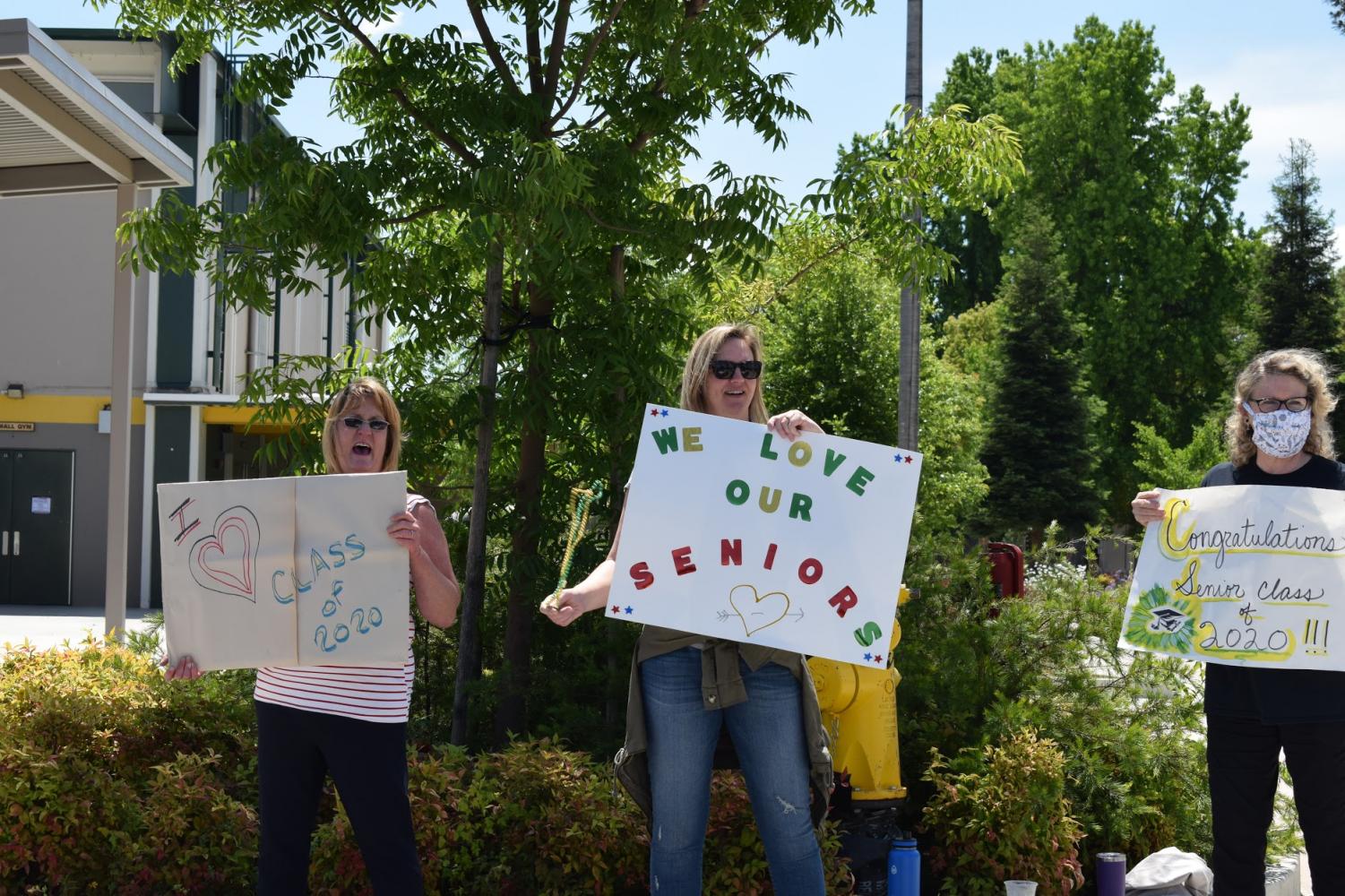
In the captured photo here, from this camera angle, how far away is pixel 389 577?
380 cm

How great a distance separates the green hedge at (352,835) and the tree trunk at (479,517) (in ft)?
3.09

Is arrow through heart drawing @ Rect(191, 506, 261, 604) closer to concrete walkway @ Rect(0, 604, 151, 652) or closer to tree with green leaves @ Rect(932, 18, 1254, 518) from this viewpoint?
concrete walkway @ Rect(0, 604, 151, 652)

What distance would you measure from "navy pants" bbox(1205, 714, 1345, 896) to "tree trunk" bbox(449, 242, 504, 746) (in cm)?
315

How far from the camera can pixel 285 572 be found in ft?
12.8

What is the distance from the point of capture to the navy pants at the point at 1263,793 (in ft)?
12.7

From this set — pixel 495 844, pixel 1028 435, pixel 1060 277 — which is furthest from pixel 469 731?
pixel 1060 277

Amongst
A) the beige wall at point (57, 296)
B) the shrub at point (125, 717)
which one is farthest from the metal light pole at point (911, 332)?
the beige wall at point (57, 296)

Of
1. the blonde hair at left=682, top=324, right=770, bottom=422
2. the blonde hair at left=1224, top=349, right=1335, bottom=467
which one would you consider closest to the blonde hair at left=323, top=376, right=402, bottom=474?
the blonde hair at left=682, top=324, right=770, bottom=422

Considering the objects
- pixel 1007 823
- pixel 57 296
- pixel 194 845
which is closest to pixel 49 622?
pixel 57 296

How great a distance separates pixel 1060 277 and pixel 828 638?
3425cm

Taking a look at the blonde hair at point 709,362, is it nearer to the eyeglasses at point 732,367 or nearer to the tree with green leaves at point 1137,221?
the eyeglasses at point 732,367

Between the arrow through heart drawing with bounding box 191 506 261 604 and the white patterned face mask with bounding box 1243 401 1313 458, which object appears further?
the white patterned face mask with bounding box 1243 401 1313 458

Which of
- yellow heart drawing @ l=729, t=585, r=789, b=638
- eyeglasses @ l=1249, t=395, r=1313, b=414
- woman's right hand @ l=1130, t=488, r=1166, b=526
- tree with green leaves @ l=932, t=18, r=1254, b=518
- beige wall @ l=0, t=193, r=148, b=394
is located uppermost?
tree with green leaves @ l=932, t=18, r=1254, b=518

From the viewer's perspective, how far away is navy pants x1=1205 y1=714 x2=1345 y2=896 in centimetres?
388
